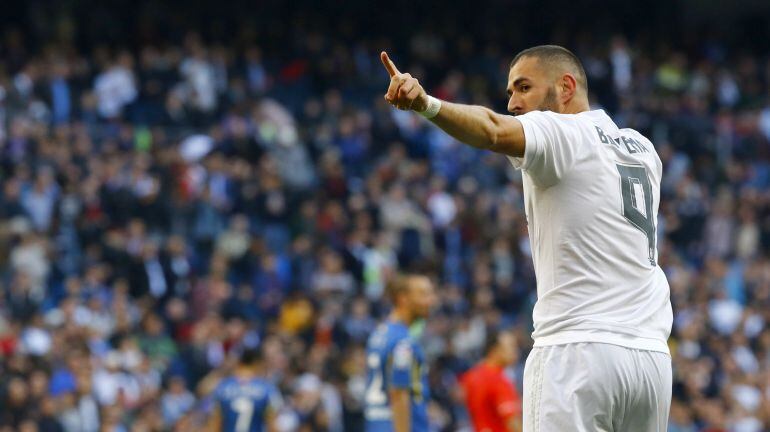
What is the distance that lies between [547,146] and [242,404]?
6369 millimetres

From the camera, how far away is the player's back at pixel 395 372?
30.5 feet

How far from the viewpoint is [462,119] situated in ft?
15.8

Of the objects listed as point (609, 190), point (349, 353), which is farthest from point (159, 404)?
point (609, 190)

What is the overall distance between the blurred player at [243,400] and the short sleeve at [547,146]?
6.06 metres

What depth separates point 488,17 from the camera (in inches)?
1031

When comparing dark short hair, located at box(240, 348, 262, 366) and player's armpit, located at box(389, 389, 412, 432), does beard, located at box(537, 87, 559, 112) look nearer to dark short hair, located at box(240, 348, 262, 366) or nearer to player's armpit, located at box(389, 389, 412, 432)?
player's armpit, located at box(389, 389, 412, 432)

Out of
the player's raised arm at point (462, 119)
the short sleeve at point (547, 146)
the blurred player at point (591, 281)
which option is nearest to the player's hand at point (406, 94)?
the player's raised arm at point (462, 119)

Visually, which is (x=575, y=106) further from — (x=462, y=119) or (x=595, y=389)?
(x=595, y=389)

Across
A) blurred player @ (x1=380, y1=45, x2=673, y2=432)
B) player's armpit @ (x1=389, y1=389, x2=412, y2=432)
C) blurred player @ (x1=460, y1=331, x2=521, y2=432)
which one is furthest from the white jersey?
blurred player @ (x1=460, y1=331, x2=521, y2=432)

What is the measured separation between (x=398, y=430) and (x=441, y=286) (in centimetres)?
876

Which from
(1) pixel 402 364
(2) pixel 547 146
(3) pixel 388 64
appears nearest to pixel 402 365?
(1) pixel 402 364

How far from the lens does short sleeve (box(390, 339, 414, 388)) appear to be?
9.26 meters

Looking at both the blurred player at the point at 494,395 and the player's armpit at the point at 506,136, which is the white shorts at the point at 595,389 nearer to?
the player's armpit at the point at 506,136

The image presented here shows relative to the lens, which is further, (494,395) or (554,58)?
(494,395)
